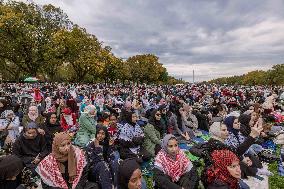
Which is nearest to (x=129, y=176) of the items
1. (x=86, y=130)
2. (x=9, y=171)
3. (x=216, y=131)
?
(x=9, y=171)

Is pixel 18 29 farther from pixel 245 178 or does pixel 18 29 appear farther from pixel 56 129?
pixel 245 178

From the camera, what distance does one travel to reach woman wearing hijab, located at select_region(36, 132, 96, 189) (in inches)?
158

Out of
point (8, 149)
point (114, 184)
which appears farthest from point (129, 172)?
point (8, 149)

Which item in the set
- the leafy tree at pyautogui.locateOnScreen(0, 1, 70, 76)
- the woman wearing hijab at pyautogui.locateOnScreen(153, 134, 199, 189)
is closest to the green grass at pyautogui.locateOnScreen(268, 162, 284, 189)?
the woman wearing hijab at pyautogui.locateOnScreen(153, 134, 199, 189)

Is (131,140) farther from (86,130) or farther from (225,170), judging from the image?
(225,170)

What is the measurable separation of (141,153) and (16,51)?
30218 millimetres

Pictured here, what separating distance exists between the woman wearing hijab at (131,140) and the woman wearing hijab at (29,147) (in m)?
1.58

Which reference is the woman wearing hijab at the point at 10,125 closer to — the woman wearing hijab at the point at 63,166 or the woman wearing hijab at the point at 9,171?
the woman wearing hijab at the point at 9,171

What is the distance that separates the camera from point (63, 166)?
163 inches

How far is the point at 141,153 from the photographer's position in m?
7.32

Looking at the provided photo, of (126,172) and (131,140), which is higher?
(126,172)

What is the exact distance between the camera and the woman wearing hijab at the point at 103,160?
4773mm

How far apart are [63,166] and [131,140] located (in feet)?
10.4

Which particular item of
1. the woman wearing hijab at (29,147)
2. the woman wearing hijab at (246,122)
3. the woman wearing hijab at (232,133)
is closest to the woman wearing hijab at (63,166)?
the woman wearing hijab at (29,147)
